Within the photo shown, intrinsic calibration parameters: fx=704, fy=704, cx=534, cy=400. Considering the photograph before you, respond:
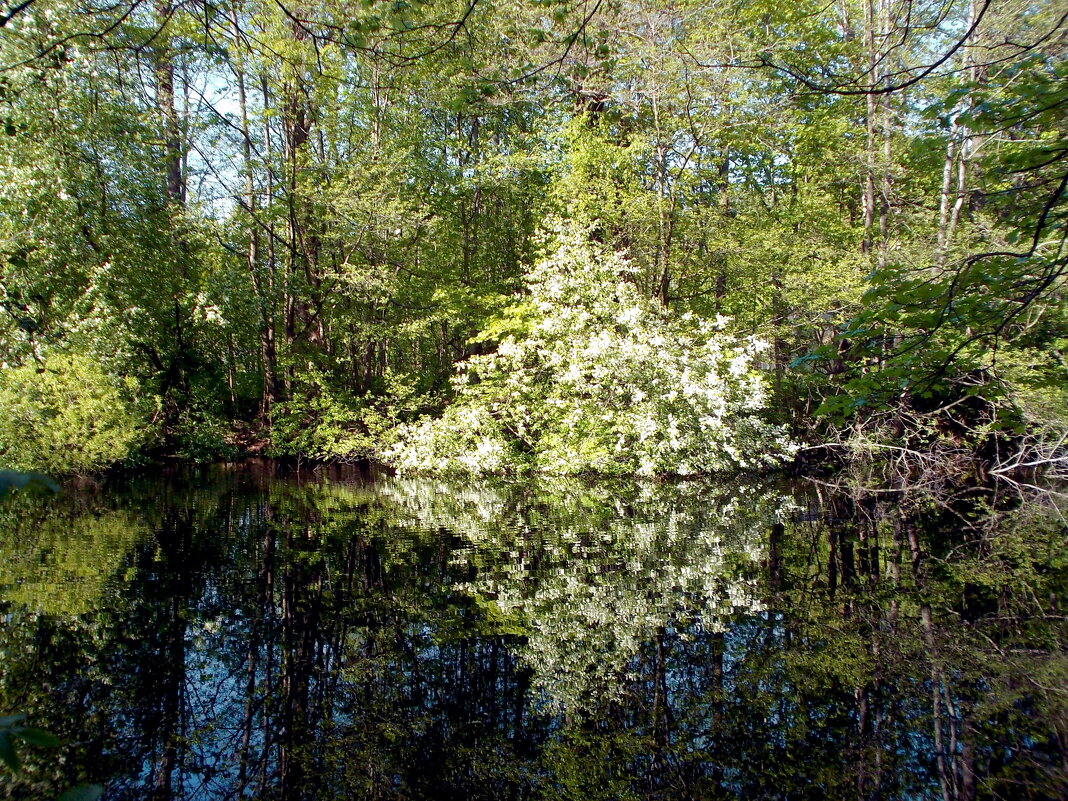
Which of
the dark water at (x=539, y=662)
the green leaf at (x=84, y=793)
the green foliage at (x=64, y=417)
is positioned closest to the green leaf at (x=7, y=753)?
the green leaf at (x=84, y=793)

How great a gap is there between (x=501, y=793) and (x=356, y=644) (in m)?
2.26

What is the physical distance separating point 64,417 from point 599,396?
10773mm

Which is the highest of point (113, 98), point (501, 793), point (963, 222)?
point (113, 98)

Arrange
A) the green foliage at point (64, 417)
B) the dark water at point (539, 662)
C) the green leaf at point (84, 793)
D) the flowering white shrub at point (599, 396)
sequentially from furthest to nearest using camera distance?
the flowering white shrub at point (599, 396)
the green foliage at point (64, 417)
the dark water at point (539, 662)
the green leaf at point (84, 793)

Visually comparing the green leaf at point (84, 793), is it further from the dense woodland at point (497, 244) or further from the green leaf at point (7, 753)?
the dense woodland at point (497, 244)

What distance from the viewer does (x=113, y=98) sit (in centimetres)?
1529

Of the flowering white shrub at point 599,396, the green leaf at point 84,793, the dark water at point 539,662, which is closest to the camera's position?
the green leaf at point 84,793

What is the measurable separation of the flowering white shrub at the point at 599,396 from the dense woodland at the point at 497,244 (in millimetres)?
89

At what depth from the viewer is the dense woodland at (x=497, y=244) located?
1342 cm

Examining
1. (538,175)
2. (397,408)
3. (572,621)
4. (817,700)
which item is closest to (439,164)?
(538,175)

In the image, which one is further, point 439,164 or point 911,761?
point 439,164

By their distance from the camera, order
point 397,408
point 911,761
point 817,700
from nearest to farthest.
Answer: point 911,761 < point 817,700 < point 397,408

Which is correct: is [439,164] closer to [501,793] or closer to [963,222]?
[963,222]

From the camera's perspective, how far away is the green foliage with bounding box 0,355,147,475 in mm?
13258
